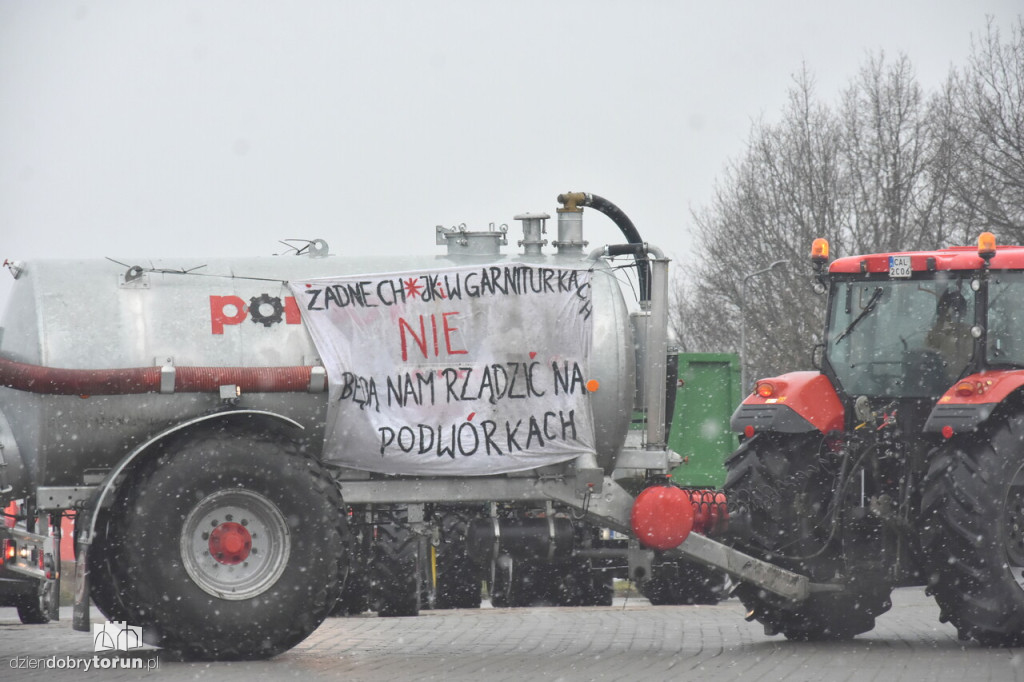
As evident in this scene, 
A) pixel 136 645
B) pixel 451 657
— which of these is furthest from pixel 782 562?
pixel 136 645

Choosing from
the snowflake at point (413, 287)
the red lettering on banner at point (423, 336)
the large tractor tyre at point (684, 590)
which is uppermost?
the snowflake at point (413, 287)

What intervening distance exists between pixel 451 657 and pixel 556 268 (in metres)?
→ 2.71

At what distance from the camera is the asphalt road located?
30.6 feet

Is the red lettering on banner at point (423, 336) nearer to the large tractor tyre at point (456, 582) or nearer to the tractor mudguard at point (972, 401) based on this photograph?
the tractor mudguard at point (972, 401)

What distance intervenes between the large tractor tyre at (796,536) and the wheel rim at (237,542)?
131 inches

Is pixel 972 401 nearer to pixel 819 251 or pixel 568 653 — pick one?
pixel 819 251

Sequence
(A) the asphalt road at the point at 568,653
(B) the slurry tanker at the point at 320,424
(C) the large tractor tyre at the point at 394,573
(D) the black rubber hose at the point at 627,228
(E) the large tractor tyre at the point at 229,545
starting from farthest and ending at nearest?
(C) the large tractor tyre at the point at 394,573, (D) the black rubber hose at the point at 627,228, (B) the slurry tanker at the point at 320,424, (E) the large tractor tyre at the point at 229,545, (A) the asphalt road at the point at 568,653

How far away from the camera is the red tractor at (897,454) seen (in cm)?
1047

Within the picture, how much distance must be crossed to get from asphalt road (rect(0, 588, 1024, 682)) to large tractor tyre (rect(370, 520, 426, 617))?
0.18m

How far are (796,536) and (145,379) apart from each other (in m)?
4.68

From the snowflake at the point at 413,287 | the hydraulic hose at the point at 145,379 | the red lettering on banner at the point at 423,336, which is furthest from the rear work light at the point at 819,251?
the hydraulic hose at the point at 145,379

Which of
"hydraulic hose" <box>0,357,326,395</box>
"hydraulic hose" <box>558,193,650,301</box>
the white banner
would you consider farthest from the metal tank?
"hydraulic hose" <box>558,193,650,301</box>

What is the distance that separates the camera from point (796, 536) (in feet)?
36.9

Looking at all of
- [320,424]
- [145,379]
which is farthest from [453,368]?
[145,379]
